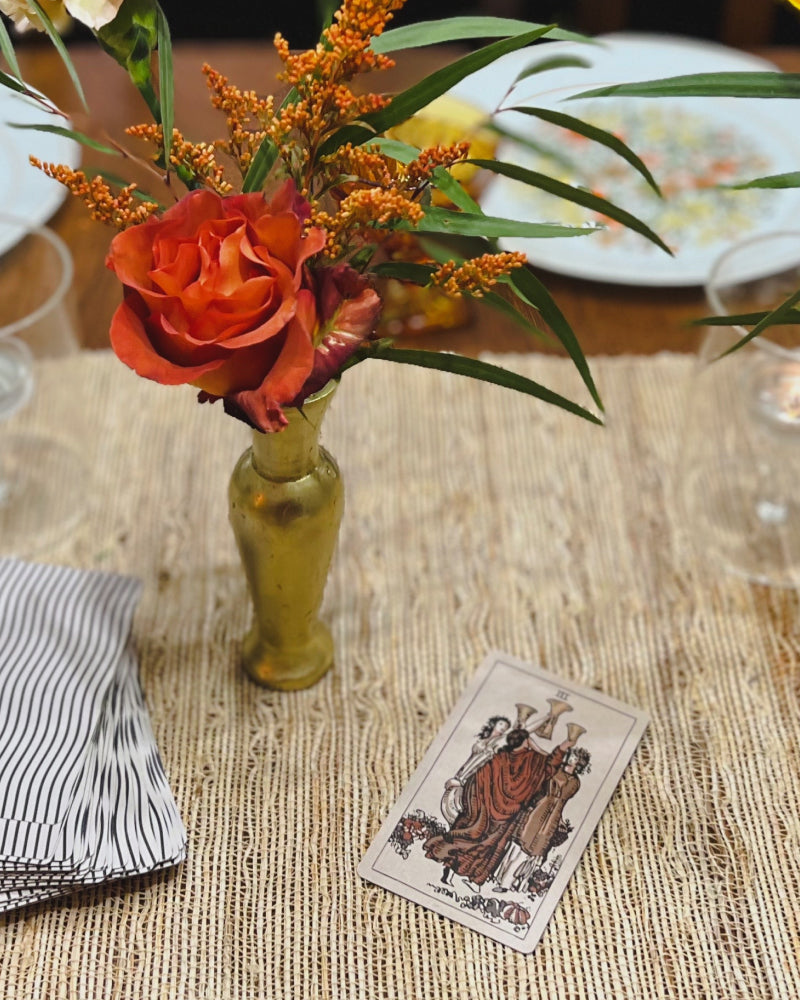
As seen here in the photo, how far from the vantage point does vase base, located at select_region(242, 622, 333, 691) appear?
875 mm

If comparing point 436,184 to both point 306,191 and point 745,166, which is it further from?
point 745,166

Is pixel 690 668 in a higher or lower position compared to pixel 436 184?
lower

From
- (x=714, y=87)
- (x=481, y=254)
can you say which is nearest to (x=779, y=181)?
(x=714, y=87)

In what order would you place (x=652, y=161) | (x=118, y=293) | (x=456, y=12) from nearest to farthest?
(x=118, y=293)
(x=652, y=161)
(x=456, y=12)

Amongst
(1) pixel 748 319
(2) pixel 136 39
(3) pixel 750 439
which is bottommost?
(3) pixel 750 439

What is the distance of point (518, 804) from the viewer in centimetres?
80

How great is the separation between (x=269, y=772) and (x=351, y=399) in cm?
45

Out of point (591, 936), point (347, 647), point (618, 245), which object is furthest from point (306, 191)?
point (618, 245)

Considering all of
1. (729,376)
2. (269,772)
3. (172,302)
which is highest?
(172,302)

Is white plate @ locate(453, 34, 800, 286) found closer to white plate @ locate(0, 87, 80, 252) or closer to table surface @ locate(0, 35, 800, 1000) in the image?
table surface @ locate(0, 35, 800, 1000)

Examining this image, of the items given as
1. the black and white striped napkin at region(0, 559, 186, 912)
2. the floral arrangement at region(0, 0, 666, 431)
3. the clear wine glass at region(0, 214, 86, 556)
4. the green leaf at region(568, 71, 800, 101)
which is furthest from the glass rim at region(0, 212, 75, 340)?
the green leaf at region(568, 71, 800, 101)

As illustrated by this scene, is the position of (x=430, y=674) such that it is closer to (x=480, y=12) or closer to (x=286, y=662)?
(x=286, y=662)

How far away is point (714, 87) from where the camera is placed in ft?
2.23

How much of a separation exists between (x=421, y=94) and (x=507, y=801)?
50cm
